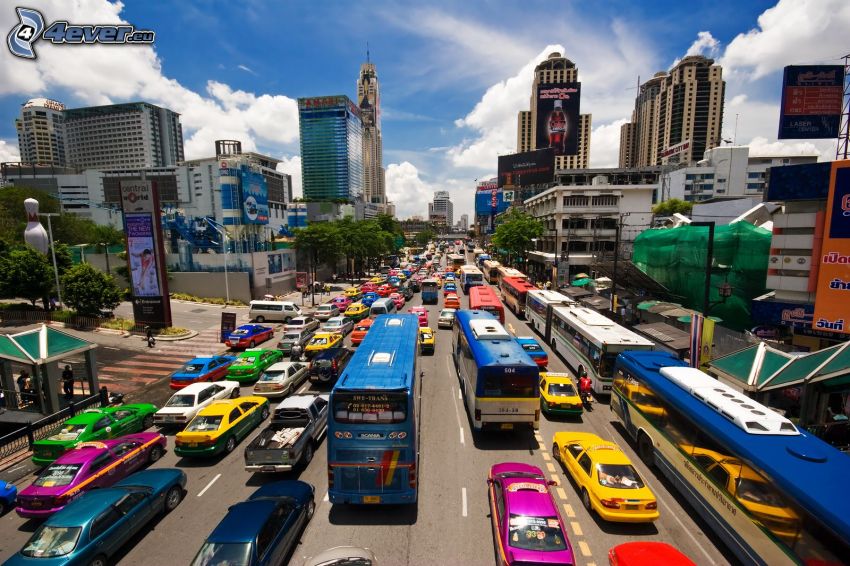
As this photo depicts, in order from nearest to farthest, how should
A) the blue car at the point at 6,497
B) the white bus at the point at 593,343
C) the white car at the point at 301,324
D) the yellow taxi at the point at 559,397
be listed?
the blue car at the point at 6,497
the yellow taxi at the point at 559,397
the white bus at the point at 593,343
the white car at the point at 301,324

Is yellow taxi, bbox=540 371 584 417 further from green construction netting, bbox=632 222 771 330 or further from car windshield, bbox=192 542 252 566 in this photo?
green construction netting, bbox=632 222 771 330

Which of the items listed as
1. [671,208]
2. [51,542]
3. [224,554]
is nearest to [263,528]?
[224,554]

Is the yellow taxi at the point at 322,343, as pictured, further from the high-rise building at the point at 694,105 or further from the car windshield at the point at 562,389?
the high-rise building at the point at 694,105

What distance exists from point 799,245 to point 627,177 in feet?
169

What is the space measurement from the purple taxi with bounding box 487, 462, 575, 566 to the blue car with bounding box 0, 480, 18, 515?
1344cm

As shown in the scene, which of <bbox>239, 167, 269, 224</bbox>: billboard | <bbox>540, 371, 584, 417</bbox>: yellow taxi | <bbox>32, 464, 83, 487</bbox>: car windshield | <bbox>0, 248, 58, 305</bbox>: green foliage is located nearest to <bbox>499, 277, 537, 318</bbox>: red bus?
<bbox>540, 371, 584, 417</bbox>: yellow taxi

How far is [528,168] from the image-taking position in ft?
353

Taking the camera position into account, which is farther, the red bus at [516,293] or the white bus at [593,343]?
the red bus at [516,293]

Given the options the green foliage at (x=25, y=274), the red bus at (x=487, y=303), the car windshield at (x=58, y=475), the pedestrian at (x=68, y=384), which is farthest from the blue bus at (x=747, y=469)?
the green foliage at (x=25, y=274)

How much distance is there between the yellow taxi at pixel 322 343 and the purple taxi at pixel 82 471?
10635 mm

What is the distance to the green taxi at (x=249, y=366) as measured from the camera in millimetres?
20344

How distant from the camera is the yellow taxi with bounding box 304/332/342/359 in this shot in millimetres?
23562

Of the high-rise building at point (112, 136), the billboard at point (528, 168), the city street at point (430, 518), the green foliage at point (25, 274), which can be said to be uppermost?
the high-rise building at point (112, 136)

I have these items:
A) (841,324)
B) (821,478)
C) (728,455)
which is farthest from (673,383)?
(841,324)
